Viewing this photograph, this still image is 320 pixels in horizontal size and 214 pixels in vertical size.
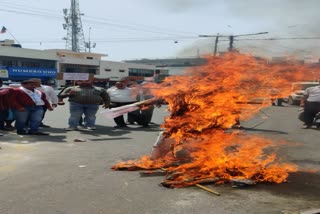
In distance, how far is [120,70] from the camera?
73.5 metres

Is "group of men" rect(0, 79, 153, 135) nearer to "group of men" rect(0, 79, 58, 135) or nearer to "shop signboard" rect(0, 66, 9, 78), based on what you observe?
"group of men" rect(0, 79, 58, 135)

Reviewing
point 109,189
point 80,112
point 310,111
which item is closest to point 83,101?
point 80,112

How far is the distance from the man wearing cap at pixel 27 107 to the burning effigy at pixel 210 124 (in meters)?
4.70

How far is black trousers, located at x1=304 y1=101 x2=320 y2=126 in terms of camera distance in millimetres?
14281

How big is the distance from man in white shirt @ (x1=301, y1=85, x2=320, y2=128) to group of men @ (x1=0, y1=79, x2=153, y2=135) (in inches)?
208

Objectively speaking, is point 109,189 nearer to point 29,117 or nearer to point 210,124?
point 210,124

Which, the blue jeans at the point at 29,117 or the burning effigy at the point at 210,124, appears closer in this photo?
the burning effigy at the point at 210,124

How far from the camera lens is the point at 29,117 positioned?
11664 mm

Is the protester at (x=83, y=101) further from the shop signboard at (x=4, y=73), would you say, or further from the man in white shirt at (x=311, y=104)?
the shop signboard at (x=4, y=73)

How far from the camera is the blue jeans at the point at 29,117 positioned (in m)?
11.3

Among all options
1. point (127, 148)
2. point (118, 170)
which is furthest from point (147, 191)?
point (127, 148)

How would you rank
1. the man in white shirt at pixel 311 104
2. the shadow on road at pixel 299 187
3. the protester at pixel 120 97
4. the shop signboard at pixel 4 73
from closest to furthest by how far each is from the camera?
the shadow on road at pixel 299 187 → the protester at pixel 120 97 → the man in white shirt at pixel 311 104 → the shop signboard at pixel 4 73

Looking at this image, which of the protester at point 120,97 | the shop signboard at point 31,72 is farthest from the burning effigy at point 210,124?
the shop signboard at point 31,72

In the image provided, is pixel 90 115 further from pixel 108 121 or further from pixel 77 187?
pixel 77 187
